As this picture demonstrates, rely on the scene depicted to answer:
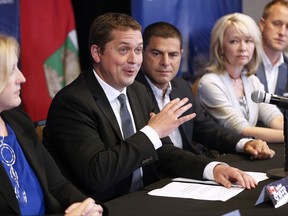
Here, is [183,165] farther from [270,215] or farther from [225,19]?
[225,19]

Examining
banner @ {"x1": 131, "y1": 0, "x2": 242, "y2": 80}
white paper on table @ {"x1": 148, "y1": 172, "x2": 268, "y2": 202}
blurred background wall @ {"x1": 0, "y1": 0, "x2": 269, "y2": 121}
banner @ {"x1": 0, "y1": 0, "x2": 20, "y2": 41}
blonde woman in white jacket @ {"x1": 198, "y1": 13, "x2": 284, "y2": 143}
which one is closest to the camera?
white paper on table @ {"x1": 148, "y1": 172, "x2": 268, "y2": 202}

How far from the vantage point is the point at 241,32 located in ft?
12.7

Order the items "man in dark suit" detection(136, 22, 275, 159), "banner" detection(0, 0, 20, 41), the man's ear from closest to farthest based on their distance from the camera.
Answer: the man's ear → "man in dark suit" detection(136, 22, 275, 159) → "banner" detection(0, 0, 20, 41)

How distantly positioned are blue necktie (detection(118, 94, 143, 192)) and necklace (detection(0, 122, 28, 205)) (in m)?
0.65

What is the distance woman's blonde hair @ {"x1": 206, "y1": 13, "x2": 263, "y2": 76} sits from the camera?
12.8 ft

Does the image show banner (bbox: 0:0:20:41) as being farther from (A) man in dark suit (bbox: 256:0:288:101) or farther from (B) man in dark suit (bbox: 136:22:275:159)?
(A) man in dark suit (bbox: 256:0:288:101)

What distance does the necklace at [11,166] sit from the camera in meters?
2.13

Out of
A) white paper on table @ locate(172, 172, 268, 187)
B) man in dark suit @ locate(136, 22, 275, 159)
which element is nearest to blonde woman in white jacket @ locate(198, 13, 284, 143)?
man in dark suit @ locate(136, 22, 275, 159)

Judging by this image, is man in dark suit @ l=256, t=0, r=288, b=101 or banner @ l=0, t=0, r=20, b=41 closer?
banner @ l=0, t=0, r=20, b=41

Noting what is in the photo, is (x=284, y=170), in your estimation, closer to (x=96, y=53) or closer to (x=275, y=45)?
(x=96, y=53)

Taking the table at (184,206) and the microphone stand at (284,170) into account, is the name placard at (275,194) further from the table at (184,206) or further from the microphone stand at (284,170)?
the microphone stand at (284,170)

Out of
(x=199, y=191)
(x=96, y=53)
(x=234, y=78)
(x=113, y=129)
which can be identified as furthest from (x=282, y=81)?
(x=199, y=191)

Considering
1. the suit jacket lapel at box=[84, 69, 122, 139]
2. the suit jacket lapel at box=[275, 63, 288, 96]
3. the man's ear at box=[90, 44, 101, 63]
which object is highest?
the man's ear at box=[90, 44, 101, 63]

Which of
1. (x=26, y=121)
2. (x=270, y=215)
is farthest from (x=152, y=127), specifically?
(x=270, y=215)
